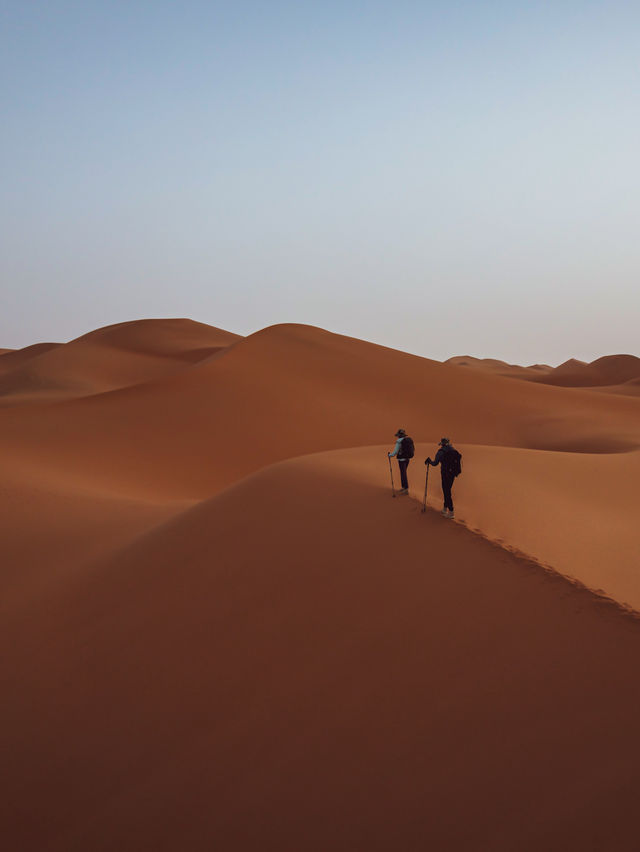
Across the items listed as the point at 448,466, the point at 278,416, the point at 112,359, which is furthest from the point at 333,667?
the point at 112,359

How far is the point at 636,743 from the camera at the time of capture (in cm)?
400

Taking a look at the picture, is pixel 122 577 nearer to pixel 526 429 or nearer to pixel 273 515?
pixel 273 515

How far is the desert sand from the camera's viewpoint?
13.7ft

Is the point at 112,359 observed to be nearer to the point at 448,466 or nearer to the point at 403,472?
the point at 403,472

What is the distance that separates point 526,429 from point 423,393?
21.8 ft

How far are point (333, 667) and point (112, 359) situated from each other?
58454 mm

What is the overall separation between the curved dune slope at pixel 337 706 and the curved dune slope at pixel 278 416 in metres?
12.0

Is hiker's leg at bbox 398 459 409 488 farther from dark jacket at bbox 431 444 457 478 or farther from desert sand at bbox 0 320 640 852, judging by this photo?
dark jacket at bbox 431 444 457 478

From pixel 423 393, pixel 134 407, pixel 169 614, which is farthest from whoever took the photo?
pixel 423 393

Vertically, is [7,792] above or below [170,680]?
below

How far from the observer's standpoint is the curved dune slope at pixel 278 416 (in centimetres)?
2270

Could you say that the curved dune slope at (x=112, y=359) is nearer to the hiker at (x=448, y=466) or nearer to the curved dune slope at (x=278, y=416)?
the curved dune slope at (x=278, y=416)

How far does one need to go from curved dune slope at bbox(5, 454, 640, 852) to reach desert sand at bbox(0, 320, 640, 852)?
18 millimetres

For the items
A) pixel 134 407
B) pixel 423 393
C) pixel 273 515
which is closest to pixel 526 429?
pixel 423 393
